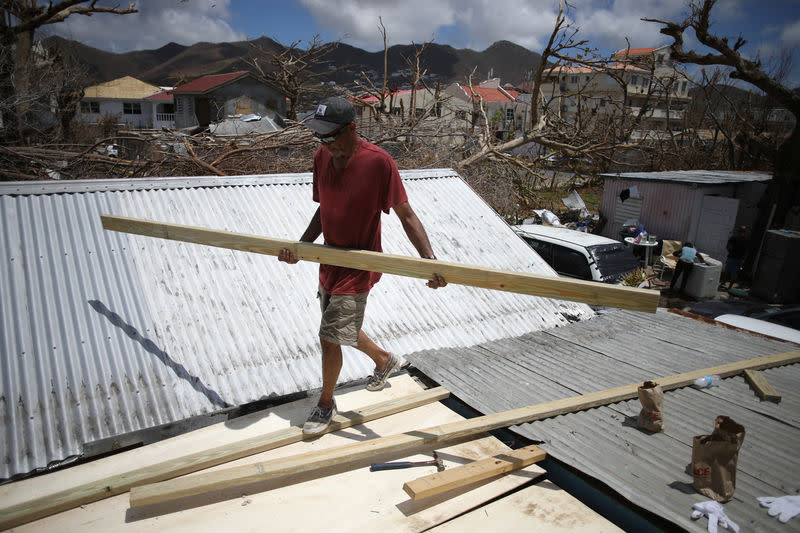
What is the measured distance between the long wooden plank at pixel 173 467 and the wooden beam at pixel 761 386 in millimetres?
2757

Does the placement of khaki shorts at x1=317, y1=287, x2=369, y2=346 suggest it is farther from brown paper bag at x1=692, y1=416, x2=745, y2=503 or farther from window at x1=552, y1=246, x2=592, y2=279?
window at x1=552, y1=246, x2=592, y2=279

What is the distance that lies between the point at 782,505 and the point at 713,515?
438 millimetres

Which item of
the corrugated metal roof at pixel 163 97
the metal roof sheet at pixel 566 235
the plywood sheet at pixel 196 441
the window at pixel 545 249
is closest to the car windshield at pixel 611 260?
the metal roof sheet at pixel 566 235

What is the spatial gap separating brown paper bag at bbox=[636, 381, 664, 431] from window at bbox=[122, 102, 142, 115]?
194ft

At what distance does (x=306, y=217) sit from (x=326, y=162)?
2178 mm

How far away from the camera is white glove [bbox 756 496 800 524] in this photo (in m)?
2.35

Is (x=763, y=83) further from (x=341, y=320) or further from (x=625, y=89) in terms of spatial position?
(x=341, y=320)

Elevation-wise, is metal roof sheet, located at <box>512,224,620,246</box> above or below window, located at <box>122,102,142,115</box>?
below

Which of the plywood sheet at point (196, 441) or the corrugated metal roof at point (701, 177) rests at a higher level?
the corrugated metal roof at point (701, 177)

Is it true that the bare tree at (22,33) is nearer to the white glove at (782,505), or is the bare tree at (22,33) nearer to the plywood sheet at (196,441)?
the plywood sheet at (196,441)

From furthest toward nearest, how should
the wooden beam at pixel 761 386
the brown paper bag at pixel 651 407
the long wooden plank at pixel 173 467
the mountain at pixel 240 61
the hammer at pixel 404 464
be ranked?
the mountain at pixel 240 61, the wooden beam at pixel 761 386, the brown paper bag at pixel 651 407, the hammer at pixel 404 464, the long wooden plank at pixel 173 467

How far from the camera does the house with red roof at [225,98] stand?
1457 inches

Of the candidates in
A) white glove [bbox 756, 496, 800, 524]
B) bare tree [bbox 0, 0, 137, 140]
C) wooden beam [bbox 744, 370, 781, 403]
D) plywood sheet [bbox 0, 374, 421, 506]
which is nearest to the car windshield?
wooden beam [bbox 744, 370, 781, 403]

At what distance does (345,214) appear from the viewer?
3.01 metres
